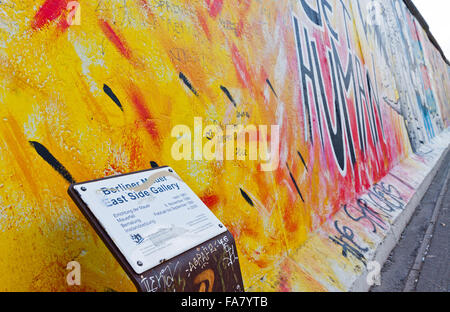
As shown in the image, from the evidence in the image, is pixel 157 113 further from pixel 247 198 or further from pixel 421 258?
pixel 421 258

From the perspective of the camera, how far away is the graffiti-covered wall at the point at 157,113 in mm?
1590

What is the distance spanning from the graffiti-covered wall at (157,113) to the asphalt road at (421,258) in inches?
34.6

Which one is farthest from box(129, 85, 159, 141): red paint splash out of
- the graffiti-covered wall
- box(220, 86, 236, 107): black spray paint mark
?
box(220, 86, 236, 107): black spray paint mark

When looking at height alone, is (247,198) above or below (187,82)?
below

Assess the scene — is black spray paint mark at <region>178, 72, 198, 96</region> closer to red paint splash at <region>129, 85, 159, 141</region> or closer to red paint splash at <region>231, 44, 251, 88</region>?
red paint splash at <region>129, 85, 159, 141</region>

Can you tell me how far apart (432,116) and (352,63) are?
1098 centimetres

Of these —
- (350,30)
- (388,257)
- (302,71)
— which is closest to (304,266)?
(388,257)

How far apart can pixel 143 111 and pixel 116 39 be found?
0.41 meters

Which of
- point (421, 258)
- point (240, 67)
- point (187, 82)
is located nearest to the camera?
point (187, 82)

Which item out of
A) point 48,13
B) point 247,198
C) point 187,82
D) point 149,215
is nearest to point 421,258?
point 247,198

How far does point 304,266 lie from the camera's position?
3.25 meters

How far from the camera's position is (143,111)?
7.04 ft

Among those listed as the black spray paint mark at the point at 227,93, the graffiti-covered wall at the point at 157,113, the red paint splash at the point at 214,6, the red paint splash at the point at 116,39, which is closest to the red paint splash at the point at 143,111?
the graffiti-covered wall at the point at 157,113

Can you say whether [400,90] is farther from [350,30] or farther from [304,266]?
[304,266]
